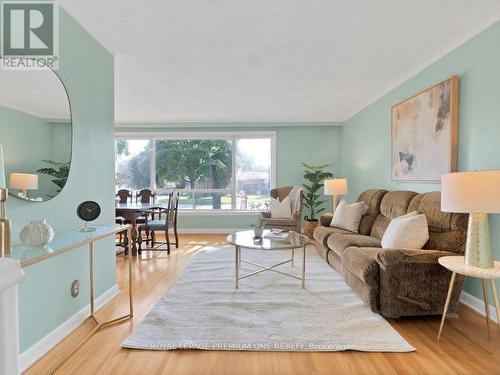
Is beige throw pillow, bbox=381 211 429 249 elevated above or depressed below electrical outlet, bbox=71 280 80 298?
above

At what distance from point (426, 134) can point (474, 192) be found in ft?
5.15

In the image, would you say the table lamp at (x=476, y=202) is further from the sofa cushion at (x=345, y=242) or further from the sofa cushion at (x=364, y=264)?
the sofa cushion at (x=345, y=242)

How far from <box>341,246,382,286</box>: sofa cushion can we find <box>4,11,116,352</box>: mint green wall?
237cm

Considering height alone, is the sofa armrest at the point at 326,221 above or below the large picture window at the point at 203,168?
below

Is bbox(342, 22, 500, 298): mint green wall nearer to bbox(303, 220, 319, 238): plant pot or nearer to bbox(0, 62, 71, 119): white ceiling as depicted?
bbox(303, 220, 319, 238): plant pot

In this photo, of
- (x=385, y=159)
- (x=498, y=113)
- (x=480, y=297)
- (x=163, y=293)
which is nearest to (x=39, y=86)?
(x=163, y=293)

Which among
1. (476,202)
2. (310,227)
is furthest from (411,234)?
(310,227)

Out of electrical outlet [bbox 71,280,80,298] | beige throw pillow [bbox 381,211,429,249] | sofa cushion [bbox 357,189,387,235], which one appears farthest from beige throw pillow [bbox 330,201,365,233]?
electrical outlet [bbox 71,280,80,298]

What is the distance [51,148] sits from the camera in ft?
6.73

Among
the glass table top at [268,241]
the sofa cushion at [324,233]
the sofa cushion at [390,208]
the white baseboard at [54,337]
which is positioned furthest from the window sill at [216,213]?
the white baseboard at [54,337]

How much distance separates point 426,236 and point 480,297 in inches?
27.8

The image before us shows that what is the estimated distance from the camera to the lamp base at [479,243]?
198cm

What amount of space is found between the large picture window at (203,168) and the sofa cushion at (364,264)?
12.4 ft

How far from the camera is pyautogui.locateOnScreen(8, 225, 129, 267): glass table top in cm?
143
